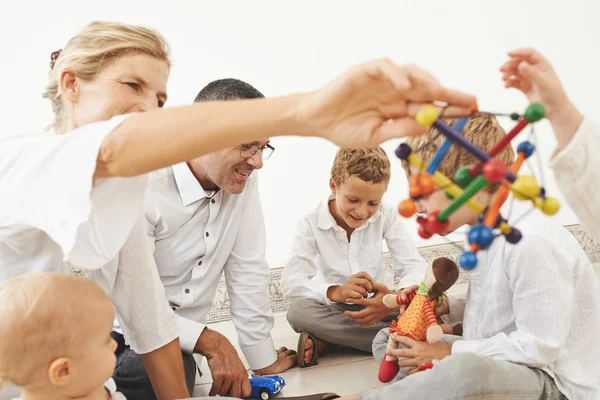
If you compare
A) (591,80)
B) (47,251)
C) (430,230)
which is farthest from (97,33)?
(591,80)

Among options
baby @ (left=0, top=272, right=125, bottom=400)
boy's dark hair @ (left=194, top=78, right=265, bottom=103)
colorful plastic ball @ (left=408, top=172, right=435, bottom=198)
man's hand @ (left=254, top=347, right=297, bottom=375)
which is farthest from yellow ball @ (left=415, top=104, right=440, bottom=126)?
man's hand @ (left=254, top=347, right=297, bottom=375)

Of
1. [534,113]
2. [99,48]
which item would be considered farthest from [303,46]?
[534,113]

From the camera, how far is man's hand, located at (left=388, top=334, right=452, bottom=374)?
165 centimetres

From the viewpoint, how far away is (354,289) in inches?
86.8

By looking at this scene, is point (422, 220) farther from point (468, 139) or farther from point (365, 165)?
point (365, 165)

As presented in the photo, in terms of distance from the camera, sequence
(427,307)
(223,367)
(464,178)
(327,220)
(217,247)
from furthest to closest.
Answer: (327,220), (217,247), (223,367), (427,307), (464,178)

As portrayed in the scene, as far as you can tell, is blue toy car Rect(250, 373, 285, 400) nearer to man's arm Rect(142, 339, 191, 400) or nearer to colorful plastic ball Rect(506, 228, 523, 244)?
man's arm Rect(142, 339, 191, 400)

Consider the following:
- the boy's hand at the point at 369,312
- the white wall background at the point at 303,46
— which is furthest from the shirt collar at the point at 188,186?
the white wall background at the point at 303,46

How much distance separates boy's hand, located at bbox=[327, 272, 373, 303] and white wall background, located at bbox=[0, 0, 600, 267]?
93 centimetres

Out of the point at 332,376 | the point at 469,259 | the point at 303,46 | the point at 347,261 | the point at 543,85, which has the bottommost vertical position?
the point at 332,376

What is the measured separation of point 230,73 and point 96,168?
223 centimetres

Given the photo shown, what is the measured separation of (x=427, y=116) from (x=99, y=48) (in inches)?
36.6

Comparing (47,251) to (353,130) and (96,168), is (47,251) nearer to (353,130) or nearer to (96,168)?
(96,168)

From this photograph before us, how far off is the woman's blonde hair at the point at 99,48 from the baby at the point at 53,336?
1.70 ft
